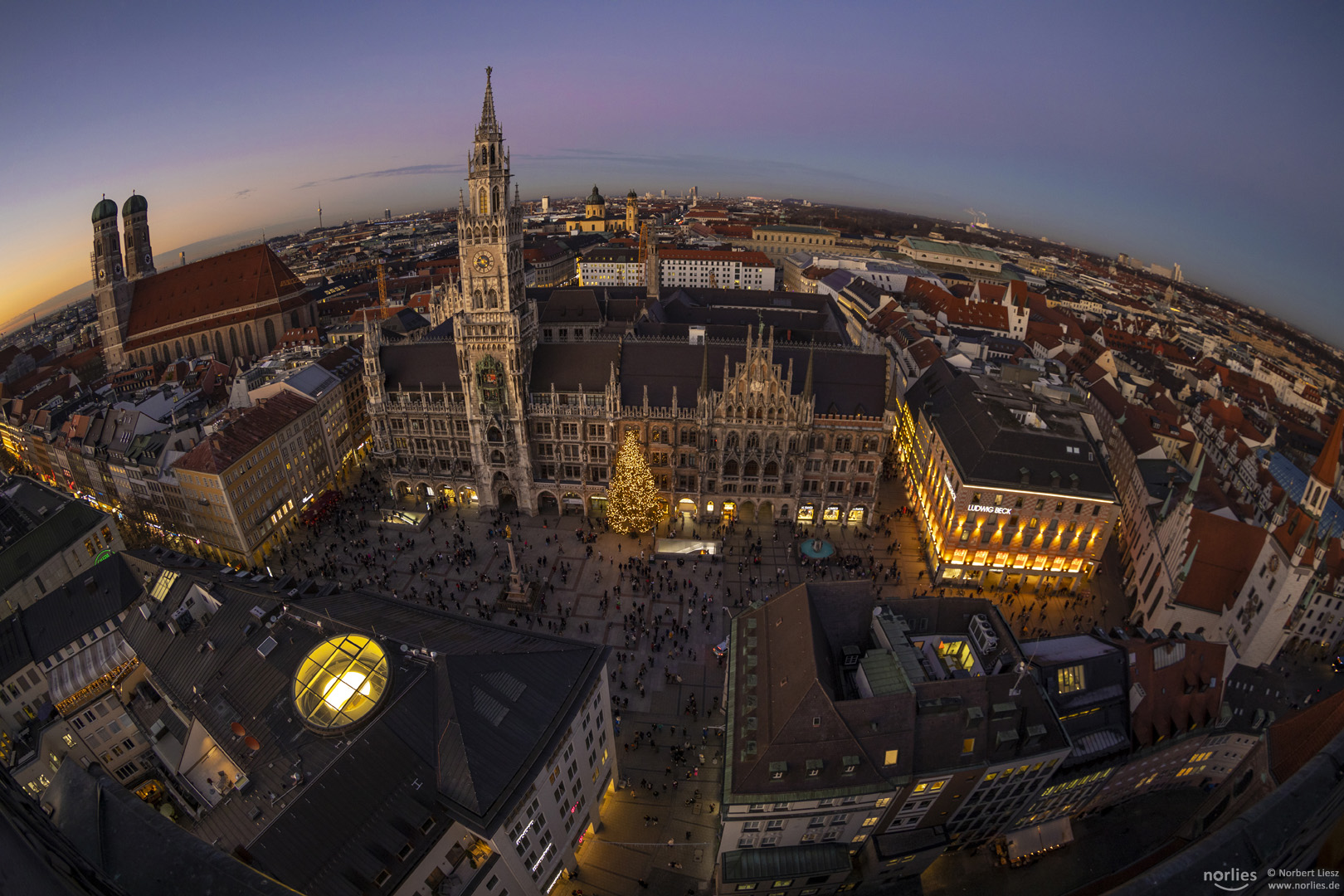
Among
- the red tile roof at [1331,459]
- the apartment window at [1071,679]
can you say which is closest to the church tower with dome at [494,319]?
the apartment window at [1071,679]

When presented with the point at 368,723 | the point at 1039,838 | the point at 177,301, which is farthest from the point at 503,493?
the point at 177,301

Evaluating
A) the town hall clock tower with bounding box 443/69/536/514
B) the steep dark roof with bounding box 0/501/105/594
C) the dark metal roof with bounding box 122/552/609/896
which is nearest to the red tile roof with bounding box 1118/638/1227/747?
the dark metal roof with bounding box 122/552/609/896

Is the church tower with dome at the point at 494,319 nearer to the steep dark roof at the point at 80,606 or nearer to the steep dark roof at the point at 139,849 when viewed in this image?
the steep dark roof at the point at 80,606

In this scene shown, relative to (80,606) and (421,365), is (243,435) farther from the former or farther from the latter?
(80,606)

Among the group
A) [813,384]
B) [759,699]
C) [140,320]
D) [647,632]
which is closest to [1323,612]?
[813,384]

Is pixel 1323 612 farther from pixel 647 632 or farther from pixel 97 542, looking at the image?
pixel 97 542

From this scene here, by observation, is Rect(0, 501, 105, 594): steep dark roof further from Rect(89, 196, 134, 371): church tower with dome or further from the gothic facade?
Rect(89, 196, 134, 371): church tower with dome

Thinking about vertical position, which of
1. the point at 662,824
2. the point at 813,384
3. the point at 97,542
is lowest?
the point at 662,824
